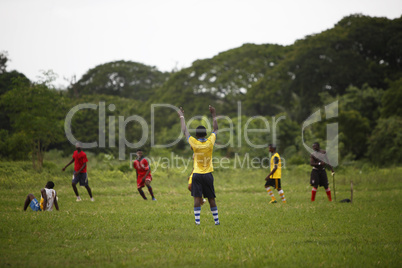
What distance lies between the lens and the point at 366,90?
40.7 m

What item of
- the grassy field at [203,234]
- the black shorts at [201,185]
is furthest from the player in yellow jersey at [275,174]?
the black shorts at [201,185]

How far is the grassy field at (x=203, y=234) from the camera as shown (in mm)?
7078

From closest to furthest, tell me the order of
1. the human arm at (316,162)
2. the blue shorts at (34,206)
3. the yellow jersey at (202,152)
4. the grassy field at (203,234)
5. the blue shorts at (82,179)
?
1. the grassy field at (203,234)
2. the yellow jersey at (202,152)
3. the blue shorts at (34,206)
4. the human arm at (316,162)
5. the blue shorts at (82,179)

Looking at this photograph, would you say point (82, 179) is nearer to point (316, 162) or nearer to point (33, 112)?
point (316, 162)

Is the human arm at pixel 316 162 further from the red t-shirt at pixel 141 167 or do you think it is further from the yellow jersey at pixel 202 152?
the yellow jersey at pixel 202 152

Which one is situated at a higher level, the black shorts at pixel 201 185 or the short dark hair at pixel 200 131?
the short dark hair at pixel 200 131

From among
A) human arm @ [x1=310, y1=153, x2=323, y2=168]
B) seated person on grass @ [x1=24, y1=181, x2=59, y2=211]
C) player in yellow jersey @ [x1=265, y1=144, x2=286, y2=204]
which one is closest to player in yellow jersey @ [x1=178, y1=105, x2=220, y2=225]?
seated person on grass @ [x1=24, y1=181, x2=59, y2=211]

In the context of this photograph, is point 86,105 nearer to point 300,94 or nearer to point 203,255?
point 300,94

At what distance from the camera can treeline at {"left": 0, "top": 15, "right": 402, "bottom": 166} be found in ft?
89.6

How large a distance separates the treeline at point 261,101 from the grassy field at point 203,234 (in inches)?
400

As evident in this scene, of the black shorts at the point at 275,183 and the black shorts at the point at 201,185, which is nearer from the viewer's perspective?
the black shorts at the point at 201,185

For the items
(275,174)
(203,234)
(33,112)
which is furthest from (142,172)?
(33,112)

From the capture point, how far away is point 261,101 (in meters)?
46.8

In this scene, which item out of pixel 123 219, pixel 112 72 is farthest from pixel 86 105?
pixel 123 219
